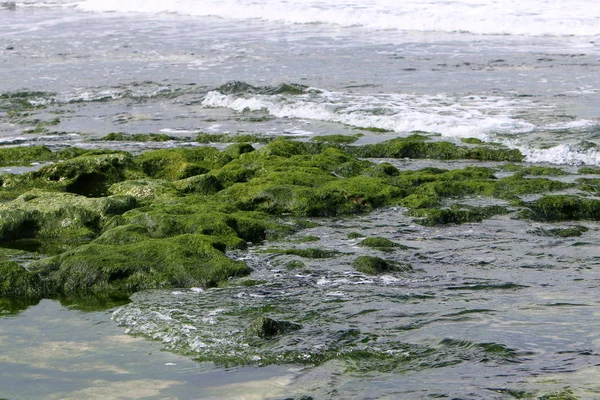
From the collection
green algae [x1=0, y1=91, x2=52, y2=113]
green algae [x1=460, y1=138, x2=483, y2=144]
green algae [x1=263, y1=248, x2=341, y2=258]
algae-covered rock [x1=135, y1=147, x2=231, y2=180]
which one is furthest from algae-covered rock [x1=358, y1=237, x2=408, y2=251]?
green algae [x1=0, y1=91, x2=52, y2=113]

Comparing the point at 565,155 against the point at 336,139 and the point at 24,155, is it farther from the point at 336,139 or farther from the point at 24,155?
the point at 24,155

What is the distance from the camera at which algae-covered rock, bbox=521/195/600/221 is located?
7.74 m

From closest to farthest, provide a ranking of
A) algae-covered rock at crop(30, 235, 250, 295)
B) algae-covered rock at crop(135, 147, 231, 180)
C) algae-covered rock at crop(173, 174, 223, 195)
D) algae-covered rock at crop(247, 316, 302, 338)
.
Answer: algae-covered rock at crop(247, 316, 302, 338) → algae-covered rock at crop(30, 235, 250, 295) → algae-covered rock at crop(173, 174, 223, 195) → algae-covered rock at crop(135, 147, 231, 180)

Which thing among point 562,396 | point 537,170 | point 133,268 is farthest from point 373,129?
point 562,396

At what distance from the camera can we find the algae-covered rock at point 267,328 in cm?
493

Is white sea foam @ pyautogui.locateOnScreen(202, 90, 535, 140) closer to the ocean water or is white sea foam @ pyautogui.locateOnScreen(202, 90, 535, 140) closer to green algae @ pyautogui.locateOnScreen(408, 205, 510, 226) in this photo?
the ocean water

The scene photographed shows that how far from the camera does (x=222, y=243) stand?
22.5ft

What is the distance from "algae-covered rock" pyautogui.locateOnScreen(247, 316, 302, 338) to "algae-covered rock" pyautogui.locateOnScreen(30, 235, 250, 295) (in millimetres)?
1134

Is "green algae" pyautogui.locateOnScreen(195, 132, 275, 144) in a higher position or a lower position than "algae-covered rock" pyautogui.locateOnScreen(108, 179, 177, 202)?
higher

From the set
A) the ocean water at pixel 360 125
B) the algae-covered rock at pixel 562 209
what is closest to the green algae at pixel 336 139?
the ocean water at pixel 360 125

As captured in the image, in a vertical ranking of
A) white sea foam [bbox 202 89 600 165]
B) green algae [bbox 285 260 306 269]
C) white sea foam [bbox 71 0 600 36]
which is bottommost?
green algae [bbox 285 260 306 269]

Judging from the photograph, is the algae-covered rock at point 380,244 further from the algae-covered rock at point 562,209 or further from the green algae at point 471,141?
the green algae at point 471,141

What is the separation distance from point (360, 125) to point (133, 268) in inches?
276

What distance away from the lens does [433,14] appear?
2623cm
